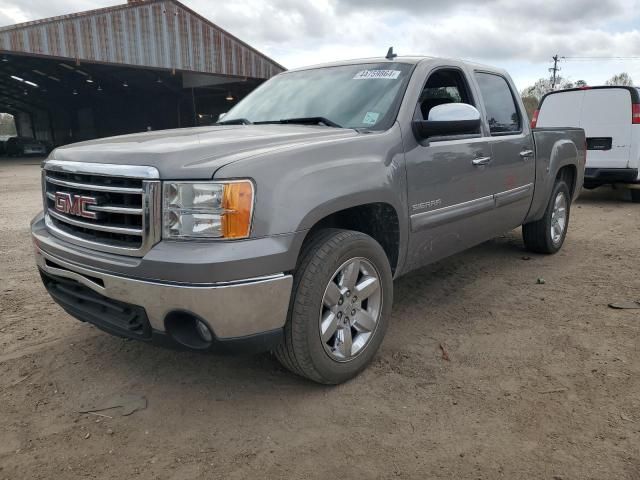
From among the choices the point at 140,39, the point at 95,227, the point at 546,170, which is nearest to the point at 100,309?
the point at 95,227

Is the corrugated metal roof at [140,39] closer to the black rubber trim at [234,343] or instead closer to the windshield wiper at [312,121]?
the windshield wiper at [312,121]

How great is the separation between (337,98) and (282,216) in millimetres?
1428

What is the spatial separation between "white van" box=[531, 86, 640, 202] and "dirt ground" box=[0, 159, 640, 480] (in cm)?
539

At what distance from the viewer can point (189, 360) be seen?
315 cm

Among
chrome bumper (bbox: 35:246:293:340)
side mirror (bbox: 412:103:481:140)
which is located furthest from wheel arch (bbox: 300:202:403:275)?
chrome bumper (bbox: 35:246:293:340)

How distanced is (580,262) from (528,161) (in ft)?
4.65

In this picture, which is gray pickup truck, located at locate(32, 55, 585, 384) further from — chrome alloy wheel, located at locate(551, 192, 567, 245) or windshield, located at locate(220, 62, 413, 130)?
chrome alloy wheel, located at locate(551, 192, 567, 245)

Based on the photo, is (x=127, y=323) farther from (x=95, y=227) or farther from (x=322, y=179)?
(x=322, y=179)

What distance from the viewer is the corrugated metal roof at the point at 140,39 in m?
19.6

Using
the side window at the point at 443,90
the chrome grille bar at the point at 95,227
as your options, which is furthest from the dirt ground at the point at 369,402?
the side window at the point at 443,90

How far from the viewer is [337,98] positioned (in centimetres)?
347

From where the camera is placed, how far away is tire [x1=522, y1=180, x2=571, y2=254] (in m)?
5.36

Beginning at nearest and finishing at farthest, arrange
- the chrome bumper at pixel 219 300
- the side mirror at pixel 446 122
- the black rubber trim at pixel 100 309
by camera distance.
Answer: the chrome bumper at pixel 219 300 < the black rubber trim at pixel 100 309 < the side mirror at pixel 446 122

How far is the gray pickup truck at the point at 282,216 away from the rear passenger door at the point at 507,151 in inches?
7.7
